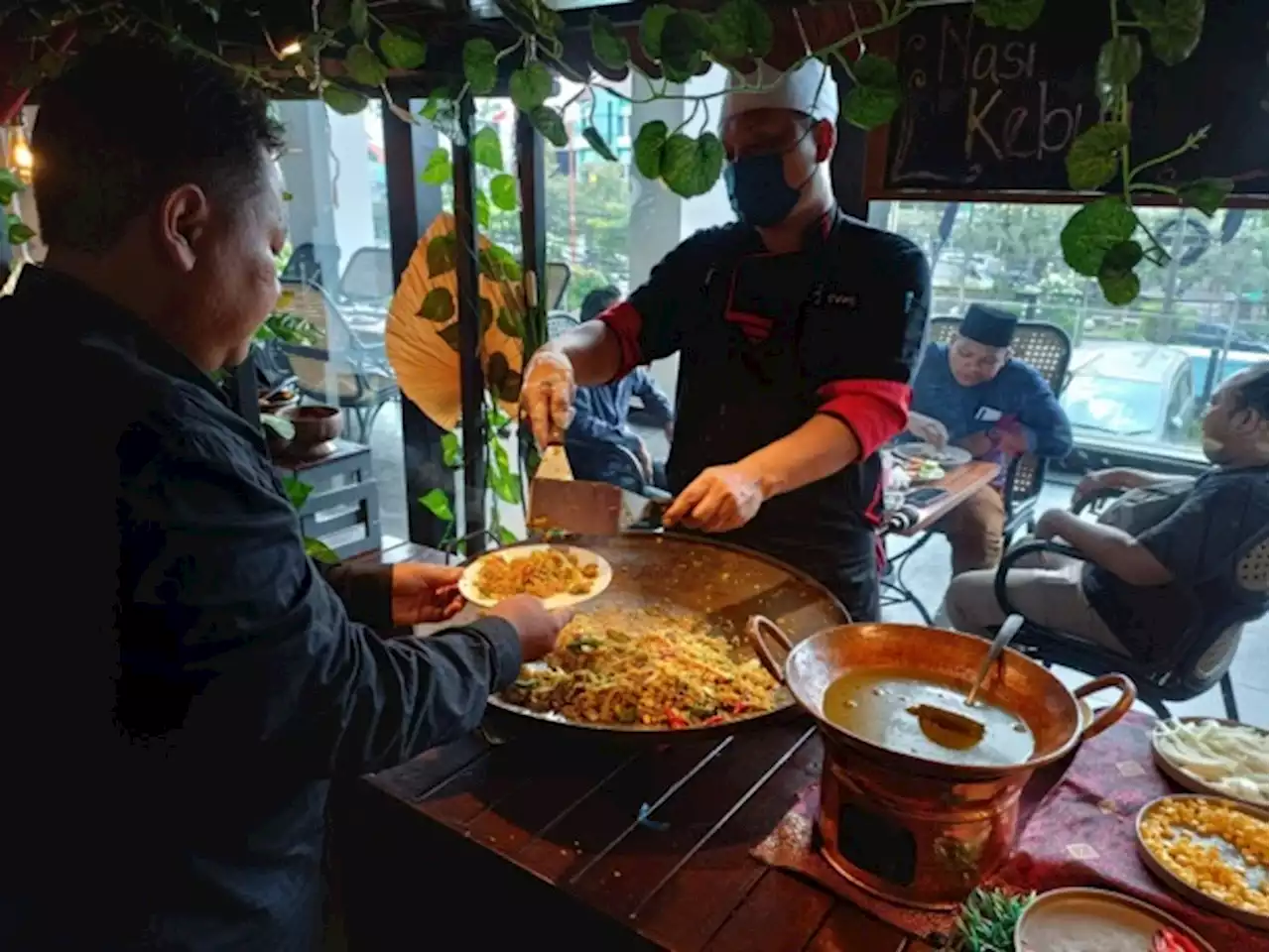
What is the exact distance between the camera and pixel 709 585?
1.81 metres

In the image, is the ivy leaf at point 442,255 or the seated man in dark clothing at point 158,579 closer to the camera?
the seated man in dark clothing at point 158,579

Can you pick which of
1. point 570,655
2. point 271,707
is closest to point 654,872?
point 570,655

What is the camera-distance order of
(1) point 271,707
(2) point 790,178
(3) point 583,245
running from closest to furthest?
1. (1) point 271,707
2. (2) point 790,178
3. (3) point 583,245

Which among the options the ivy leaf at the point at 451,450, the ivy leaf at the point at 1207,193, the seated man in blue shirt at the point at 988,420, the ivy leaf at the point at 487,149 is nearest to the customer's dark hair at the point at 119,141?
the ivy leaf at the point at 1207,193

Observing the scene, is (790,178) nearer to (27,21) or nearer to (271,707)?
(271,707)

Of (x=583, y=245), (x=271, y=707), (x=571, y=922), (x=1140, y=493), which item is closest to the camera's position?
(x=271, y=707)

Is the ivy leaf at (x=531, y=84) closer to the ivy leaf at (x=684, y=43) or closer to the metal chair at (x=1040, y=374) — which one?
the ivy leaf at (x=684, y=43)

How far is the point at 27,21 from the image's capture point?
2.40 meters

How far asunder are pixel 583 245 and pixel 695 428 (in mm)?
2591

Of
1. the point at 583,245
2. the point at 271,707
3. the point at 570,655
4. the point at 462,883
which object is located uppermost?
the point at 583,245

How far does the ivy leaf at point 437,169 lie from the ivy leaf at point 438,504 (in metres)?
0.91

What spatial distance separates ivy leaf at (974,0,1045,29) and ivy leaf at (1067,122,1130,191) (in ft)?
0.59

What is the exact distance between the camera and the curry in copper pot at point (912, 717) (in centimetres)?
110

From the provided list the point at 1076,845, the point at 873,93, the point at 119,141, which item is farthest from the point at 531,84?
the point at 1076,845
